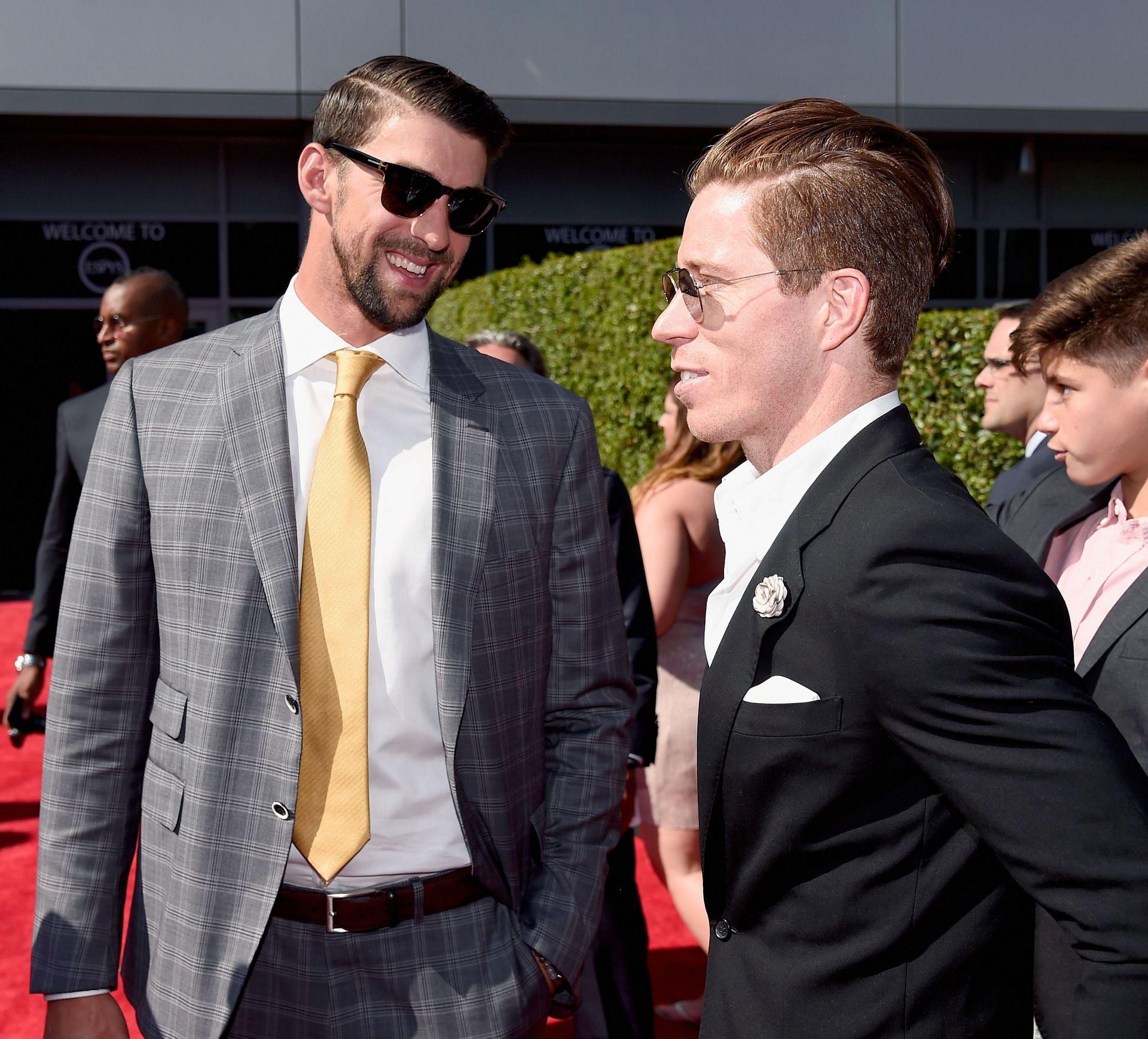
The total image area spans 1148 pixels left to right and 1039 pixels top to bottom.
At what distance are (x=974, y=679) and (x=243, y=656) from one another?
1.25 meters

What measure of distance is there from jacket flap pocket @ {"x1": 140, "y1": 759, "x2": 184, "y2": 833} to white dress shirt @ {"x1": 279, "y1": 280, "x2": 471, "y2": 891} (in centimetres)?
22

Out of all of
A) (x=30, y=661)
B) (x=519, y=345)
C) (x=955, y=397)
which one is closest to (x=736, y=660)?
(x=519, y=345)

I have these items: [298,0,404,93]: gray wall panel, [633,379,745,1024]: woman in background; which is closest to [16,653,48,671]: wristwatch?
[633,379,745,1024]: woman in background

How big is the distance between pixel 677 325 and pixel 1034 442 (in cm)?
397

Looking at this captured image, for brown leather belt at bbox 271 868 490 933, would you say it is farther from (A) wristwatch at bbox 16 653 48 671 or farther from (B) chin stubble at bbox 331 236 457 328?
(A) wristwatch at bbox 16 653 48 671

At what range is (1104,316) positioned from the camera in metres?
2.51

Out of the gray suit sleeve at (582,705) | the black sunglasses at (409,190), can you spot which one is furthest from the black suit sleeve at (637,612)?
the black sunglasses at (409,190)

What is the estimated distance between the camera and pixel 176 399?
214cm

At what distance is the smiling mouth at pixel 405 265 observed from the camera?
2.23 metres

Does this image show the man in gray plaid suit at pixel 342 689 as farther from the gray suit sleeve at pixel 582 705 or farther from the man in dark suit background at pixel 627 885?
the man in dark suit background at pixel 627 885

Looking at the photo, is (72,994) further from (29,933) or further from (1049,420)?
(29,933)

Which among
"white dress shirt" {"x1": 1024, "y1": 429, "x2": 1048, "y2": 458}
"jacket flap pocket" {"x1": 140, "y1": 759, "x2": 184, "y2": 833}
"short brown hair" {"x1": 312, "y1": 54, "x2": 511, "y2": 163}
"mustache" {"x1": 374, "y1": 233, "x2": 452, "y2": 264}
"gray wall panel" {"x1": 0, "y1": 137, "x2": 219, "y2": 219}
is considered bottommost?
"jacket flap pocket" {"x1": 140, "y1": 759, "x2": 184, "y2": 833}

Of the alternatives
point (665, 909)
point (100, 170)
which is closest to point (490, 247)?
point (100, 170)

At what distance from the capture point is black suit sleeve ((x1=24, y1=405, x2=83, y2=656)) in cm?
441
